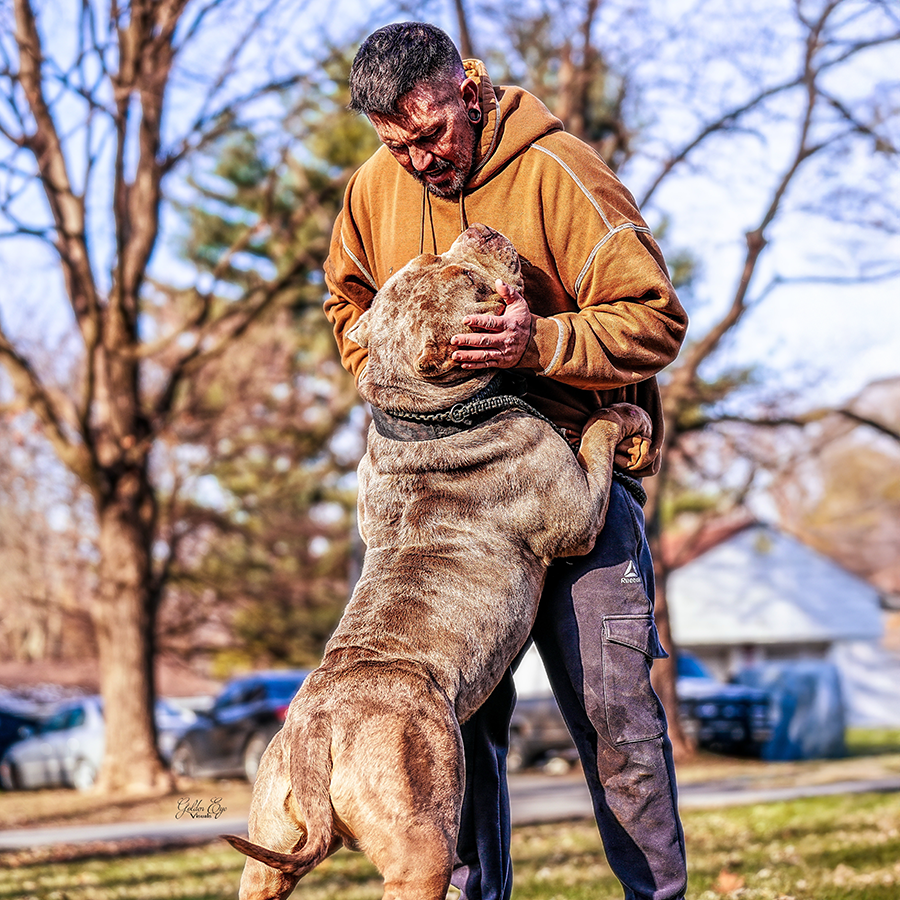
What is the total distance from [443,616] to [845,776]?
12868 millimetres

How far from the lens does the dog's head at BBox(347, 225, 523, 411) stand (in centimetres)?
281

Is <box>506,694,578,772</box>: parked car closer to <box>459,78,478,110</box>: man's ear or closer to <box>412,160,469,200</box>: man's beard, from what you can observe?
<box>412,160,469,200</box>: man's beard

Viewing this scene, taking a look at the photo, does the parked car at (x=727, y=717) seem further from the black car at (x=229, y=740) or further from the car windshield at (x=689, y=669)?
the black car at (x=229, y=740)

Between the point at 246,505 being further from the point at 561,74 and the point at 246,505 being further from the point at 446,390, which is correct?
the point at 446,390

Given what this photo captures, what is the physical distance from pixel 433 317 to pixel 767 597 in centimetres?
3587

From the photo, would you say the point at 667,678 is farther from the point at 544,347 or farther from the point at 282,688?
the point at 544,347

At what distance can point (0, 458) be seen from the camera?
23062 mm

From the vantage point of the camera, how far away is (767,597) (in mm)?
36750

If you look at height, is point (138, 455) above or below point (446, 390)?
above

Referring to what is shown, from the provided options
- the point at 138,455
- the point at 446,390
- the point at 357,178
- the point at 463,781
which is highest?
the point at 138,455

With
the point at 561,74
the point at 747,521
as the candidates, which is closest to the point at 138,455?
the point at 561,74

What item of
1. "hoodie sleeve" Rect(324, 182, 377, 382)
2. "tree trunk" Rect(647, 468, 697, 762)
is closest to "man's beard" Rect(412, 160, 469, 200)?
"hoodie sleeve" Rect(324, 182, 377, 382)

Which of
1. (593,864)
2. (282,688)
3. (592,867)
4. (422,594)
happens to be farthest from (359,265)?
(282,688)

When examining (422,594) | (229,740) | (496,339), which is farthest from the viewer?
(229,740)
